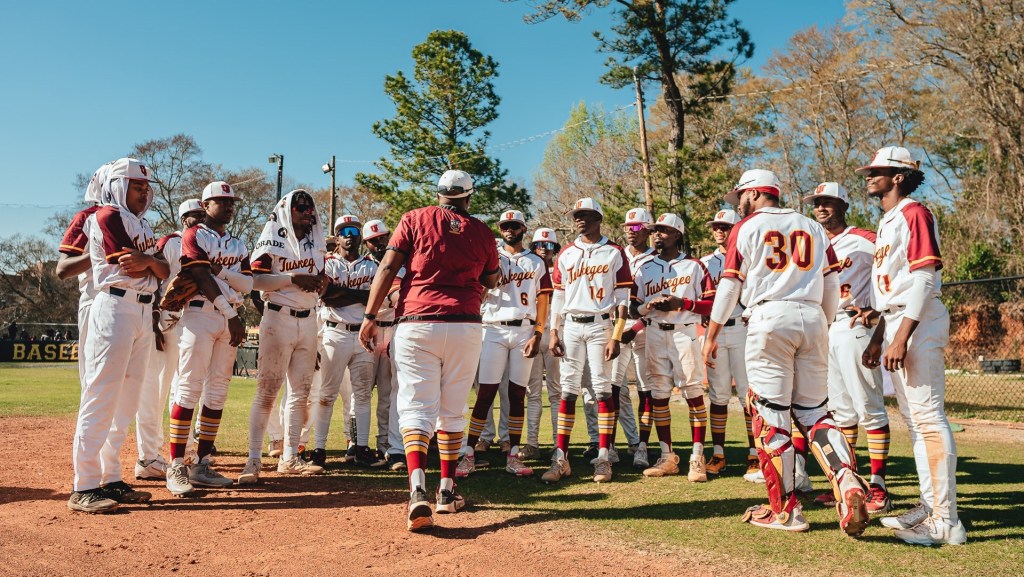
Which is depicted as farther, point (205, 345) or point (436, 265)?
point (205, 345)

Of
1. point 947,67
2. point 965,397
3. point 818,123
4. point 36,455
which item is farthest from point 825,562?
point 818,123

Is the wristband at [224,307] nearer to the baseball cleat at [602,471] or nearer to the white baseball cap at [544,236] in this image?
the baseball cleat at [602,471]

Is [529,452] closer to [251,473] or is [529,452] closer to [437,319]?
[251,473]

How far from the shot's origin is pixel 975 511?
5.46 m

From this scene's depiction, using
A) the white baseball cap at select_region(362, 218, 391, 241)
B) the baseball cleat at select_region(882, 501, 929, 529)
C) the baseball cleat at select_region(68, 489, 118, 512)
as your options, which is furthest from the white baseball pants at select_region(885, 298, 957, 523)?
the baseball cleat at select_region(68, 489, 118, 512)

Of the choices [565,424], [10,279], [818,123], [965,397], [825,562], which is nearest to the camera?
[825,562]

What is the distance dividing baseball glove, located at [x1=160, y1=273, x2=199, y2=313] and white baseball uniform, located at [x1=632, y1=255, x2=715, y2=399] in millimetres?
4751

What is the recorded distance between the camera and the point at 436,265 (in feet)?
17.5

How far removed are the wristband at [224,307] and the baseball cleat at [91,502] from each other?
1.74 meters

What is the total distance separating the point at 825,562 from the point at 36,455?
8248 mm

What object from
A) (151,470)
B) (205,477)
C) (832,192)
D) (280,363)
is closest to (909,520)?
(832,192)

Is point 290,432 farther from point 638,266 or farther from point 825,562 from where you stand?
point 825,562

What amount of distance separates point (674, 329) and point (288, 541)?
186 inches

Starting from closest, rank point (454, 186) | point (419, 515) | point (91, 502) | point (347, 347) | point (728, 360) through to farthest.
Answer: point (419, 515)
point (91, 502)
point (454, 186)
point (347, 347)
point (728, 360)
